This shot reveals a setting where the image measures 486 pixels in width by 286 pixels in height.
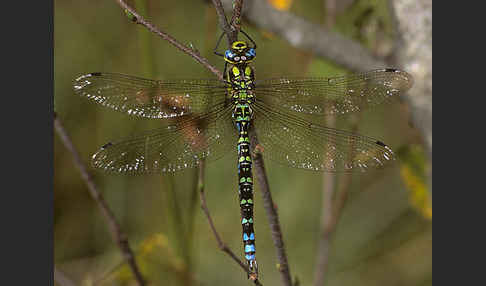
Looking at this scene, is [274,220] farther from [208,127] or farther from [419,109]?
[419,109]

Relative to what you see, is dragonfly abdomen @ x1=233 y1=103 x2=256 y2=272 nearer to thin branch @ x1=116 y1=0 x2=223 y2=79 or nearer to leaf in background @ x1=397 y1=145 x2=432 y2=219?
thin branch @ x1=116 y1=0 x2=223 y2=79

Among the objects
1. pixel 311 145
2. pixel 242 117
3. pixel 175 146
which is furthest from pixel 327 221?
pixel 175 146

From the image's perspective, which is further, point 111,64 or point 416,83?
point 111,64

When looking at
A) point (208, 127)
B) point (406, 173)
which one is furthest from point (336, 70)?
point (208, 127)

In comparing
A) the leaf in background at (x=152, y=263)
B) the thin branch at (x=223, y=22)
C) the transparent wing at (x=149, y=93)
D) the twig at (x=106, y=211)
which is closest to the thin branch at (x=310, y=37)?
the transparent wing at (x=149, y=93)

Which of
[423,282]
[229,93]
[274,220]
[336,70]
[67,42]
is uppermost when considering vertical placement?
[67,42]

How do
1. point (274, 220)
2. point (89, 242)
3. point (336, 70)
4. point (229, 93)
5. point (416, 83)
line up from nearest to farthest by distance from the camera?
point (274, 220), point (229, 93), point (416, 83), point (336, 70), point (89, 242)
